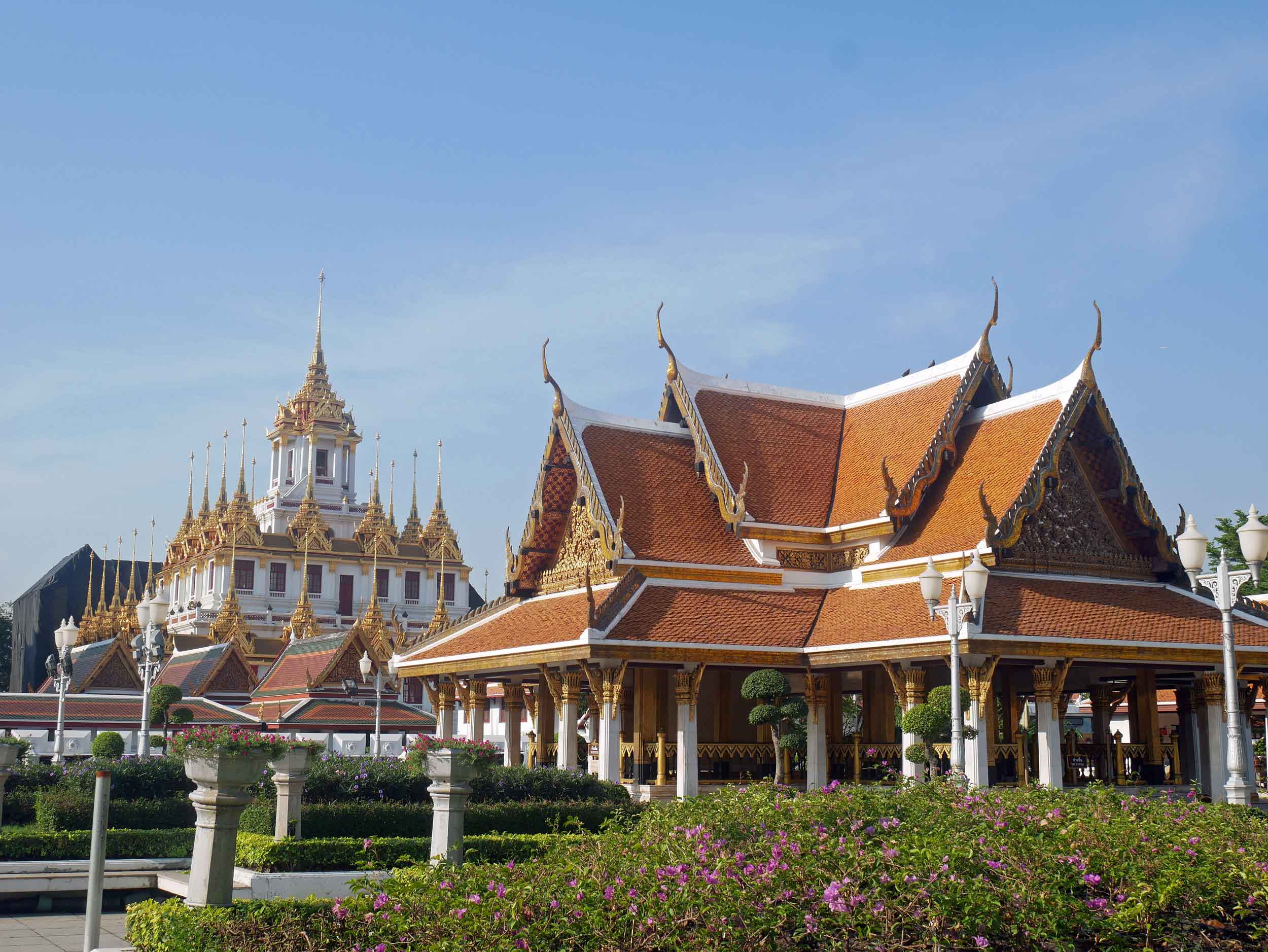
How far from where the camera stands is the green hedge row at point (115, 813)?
15297mm

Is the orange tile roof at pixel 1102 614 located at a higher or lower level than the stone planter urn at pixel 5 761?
higher

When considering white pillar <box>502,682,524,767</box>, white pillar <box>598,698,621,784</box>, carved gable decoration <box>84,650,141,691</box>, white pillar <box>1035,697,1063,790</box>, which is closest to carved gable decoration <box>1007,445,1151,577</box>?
white pillar <box>1035,697,1063,790</box>

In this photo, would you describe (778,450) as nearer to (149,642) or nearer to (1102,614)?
(1102,614)

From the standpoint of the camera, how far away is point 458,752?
36.4ft

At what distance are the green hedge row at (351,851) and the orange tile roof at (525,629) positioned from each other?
5.60m

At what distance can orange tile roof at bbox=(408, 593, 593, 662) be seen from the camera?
69.5ft

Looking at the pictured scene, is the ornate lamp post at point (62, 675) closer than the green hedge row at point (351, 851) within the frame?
No

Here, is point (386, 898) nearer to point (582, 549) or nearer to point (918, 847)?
point (918, 847)

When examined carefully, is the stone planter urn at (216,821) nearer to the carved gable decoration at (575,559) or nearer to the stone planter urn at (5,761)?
the stone planter urn at (5,761)

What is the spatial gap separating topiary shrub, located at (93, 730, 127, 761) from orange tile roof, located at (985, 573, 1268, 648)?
1310 cm

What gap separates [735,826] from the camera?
28.2 feet

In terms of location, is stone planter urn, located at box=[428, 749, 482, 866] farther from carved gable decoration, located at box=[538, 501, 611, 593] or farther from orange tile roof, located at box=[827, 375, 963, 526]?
orange tile roof, located at box=[827, 375, 963, 526]

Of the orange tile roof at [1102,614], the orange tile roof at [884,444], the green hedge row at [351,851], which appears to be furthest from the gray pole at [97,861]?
the orange tile roof at [884,444]

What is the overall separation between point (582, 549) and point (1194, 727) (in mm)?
9666
